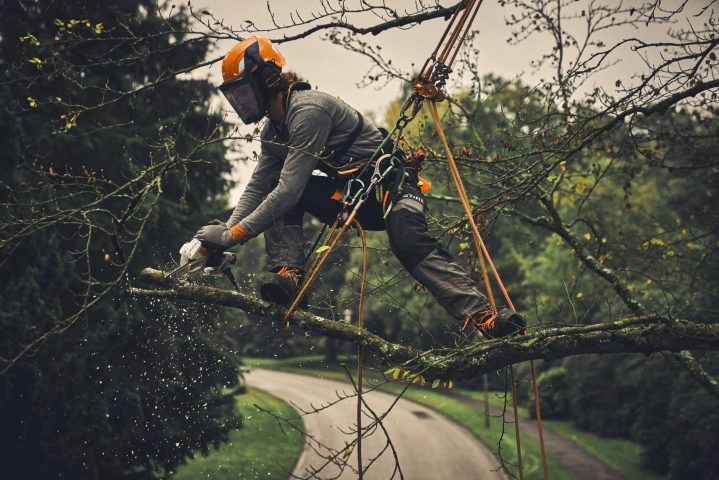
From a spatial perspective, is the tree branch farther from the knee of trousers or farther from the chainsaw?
the chainsaw

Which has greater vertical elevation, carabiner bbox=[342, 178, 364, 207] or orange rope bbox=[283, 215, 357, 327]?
carabiner bbox=[342, 178, 364, 207]

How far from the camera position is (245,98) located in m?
4.45

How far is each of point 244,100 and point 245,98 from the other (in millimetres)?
15

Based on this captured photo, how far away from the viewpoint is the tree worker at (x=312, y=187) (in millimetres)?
4277

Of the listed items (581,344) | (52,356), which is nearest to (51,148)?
(52,356)

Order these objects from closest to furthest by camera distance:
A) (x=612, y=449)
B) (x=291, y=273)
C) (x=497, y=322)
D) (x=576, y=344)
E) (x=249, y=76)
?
(x=576, y=344) < (x=497, y=322) < (x=249, y=76) < (x=291, y=273) < (x=612, y=449)

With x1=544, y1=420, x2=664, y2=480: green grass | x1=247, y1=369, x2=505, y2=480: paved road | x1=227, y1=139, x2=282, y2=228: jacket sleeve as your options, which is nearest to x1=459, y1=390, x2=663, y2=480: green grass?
x1=544, y1=420, x2=664, y2=480: green grass

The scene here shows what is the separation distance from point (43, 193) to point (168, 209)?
6.88 feet

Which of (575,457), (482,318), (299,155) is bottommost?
(575,457)

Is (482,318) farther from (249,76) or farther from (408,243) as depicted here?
(249,76)

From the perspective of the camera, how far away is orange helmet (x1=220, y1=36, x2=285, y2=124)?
4.42 metres

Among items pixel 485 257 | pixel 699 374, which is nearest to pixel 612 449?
pixel 699 374

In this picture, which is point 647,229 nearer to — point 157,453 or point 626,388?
point 626,388

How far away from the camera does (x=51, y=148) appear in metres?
13.6
